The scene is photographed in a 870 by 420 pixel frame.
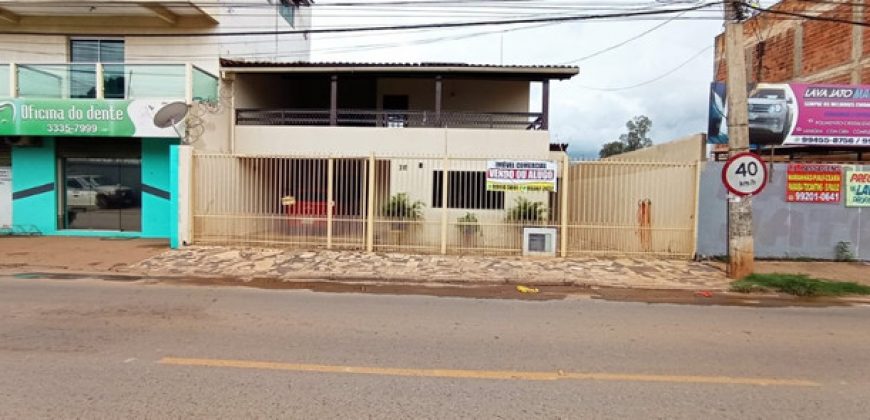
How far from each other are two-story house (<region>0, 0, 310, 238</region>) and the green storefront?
26 millimetres

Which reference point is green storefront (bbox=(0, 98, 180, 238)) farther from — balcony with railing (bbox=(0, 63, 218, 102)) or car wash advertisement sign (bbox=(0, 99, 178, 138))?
balcony with railing (bbox=(0, 63, 218, 102))

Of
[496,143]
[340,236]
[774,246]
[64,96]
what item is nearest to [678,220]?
[774,246]

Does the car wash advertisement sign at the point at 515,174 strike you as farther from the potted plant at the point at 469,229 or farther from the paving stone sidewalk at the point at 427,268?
the paving stone sidewalk at the point at 427,268

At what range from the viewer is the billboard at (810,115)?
12320 mm

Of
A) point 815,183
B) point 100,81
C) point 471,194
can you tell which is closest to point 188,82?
point 100,81

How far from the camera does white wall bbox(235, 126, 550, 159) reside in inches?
587

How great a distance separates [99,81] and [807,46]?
22492mm

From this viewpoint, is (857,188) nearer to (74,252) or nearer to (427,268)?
(427,268)

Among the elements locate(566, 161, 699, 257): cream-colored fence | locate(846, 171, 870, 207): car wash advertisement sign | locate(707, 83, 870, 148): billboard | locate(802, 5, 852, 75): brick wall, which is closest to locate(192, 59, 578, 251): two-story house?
locate(566, 161, 699, 257): cream-colored fence

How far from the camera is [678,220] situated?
11.9 m

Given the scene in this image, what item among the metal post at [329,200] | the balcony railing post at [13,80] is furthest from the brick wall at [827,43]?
the balcony railing post at [13,80]

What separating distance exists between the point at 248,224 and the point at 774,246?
36.9ft

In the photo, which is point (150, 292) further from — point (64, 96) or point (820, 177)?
point (820, 177)

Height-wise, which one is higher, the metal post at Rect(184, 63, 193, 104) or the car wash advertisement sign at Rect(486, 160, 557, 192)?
the metal post at Rect(184, 63, 193, 104)
